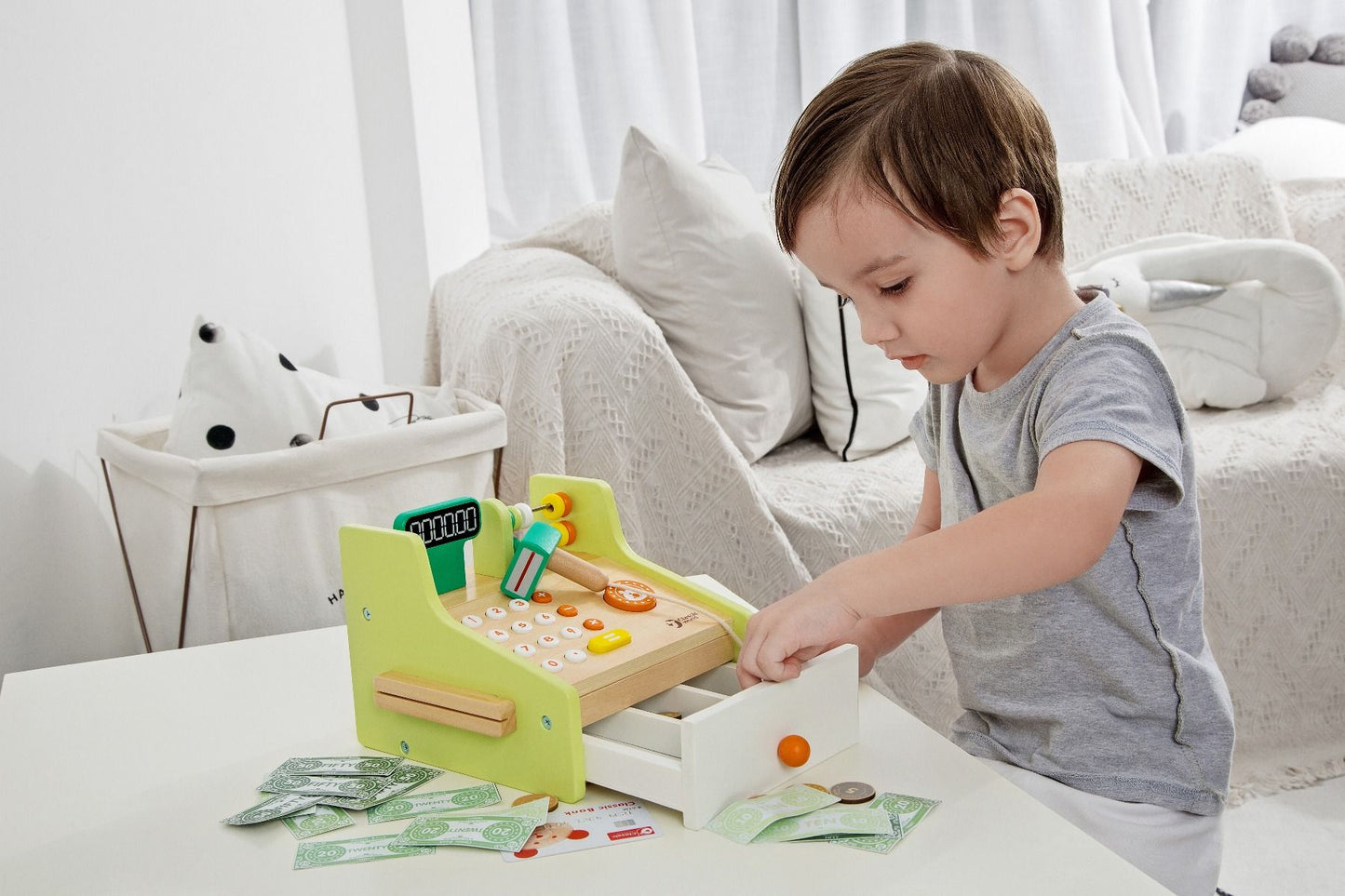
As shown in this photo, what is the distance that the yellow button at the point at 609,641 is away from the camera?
69cm

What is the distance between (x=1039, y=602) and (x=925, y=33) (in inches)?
92.1

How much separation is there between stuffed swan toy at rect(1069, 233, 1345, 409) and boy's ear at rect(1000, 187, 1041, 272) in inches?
43.0

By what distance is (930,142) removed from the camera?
0.75m

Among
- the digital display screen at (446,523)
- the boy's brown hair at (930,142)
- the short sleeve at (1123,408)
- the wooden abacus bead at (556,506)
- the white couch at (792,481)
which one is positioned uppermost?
the boy's brown hair at (930,142)

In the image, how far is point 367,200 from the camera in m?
2.25

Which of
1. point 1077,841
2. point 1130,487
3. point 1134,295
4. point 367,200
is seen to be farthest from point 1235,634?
point 367,200

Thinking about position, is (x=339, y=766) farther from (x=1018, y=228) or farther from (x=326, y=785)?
(x=1018, y=228)

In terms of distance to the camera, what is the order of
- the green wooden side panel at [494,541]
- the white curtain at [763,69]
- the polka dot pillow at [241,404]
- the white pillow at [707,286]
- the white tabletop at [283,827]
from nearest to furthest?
1. the white tabletop at [283,827]
2. the green wooden side panel at [494,541]
3. the polka dot pillow at [241,404]
4. the white pillow at [707,286]
5. the white curtain at [763,69]

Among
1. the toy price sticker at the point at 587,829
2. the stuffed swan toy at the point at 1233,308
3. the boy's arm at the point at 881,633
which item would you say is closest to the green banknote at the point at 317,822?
the toy price sticker at the point at 587,829

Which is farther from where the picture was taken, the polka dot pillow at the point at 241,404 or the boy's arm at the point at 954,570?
the polka dot pillow at the point at 241,404

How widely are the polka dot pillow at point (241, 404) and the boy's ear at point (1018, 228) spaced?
2.25ft

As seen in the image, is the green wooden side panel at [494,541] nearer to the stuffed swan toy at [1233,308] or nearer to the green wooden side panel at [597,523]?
the green wooden side panel at [597,523]

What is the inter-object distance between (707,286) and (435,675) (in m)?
1.05

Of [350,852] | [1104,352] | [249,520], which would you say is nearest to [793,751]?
[350,852]
